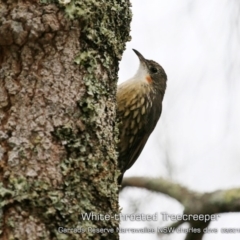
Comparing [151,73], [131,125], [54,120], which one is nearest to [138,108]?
[131,125]

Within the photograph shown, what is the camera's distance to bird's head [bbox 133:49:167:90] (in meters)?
3.90

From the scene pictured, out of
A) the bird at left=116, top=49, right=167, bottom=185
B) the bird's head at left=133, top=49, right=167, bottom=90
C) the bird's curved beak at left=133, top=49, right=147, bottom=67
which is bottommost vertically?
the bird at left=116, top=49, right=167, bottom=185

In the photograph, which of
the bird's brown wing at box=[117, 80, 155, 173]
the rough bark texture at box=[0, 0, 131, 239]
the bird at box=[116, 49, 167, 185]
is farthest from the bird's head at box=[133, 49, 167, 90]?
the rough bark texture at box=[0, 0, 131, 239]

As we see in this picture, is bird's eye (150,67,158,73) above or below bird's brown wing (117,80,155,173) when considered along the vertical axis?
above

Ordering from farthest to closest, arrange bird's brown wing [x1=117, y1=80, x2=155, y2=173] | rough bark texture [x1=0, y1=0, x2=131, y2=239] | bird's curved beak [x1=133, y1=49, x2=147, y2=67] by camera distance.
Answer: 1. bird's curved beak [x1=133, y1=49, x2=147, y2=67]
2. bird's brown wing [x1=117, y1=80, x2=155, y2=173]
3. rough bark texture [x1=0, y1=0, x2=131, y2=239]

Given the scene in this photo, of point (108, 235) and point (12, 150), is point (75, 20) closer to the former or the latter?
point (12, 150)

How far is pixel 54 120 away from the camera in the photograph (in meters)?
1.61

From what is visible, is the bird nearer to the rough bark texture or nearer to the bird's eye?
the bird's eye

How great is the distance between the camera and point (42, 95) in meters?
1.63

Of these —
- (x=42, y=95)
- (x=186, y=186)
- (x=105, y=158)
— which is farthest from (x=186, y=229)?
(x=42, y=95)

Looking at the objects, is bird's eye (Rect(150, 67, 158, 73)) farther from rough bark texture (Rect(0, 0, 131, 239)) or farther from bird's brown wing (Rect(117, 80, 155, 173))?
rough bark texture (Rect(0, 0, 131, 239))

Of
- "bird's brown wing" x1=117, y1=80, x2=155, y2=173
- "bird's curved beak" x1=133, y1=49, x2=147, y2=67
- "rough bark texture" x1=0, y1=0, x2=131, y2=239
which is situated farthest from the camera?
"bird's curved beak" x1=133, y1=49, x2=147, y2=67

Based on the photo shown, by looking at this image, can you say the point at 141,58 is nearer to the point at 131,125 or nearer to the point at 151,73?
the point at 151,73

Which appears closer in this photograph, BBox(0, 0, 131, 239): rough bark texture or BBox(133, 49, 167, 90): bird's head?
BBox(0, 0, 131, 239): rough bark texture
